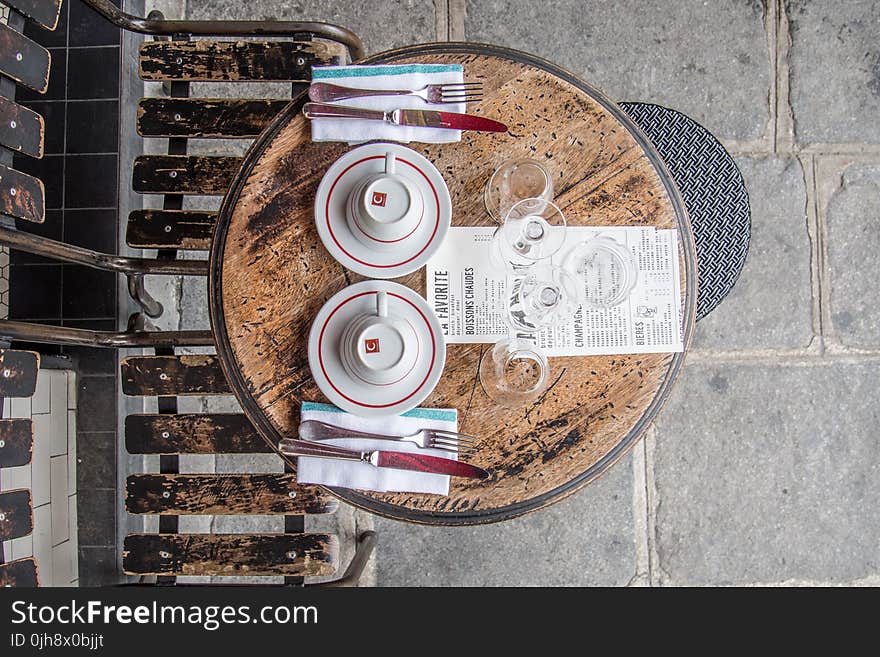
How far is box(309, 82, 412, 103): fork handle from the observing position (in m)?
1.14

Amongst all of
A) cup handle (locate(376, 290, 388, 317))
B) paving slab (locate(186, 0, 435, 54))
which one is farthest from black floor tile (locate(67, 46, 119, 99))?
cup handle (locate(376, 290, 388, 317))

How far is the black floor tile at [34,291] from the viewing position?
168cm

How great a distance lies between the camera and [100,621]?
1.42m

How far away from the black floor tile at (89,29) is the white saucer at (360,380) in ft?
3.53

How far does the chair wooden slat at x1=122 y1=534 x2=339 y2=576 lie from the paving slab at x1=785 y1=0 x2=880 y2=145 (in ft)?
5.26

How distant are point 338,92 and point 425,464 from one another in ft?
2.03

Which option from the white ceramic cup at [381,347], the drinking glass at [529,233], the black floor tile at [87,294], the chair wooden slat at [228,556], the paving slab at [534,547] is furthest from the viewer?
the paving slab at [534,547]

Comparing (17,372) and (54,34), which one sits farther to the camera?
(54,34)

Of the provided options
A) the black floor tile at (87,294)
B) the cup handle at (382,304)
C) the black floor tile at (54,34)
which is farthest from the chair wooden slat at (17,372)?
the black floor tile at (54,34)

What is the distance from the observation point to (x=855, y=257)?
72.7 inches

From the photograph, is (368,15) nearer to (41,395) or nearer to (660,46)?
(660,46)

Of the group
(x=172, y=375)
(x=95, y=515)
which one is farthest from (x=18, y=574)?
(x=95, y=515)

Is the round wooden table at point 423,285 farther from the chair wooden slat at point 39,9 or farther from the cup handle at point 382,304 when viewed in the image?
the chair wooden slat at point 39,9

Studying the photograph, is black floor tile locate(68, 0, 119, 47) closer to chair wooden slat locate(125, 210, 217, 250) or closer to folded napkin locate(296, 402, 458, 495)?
chair wooden slat locate(125, 210, 217, 250)
